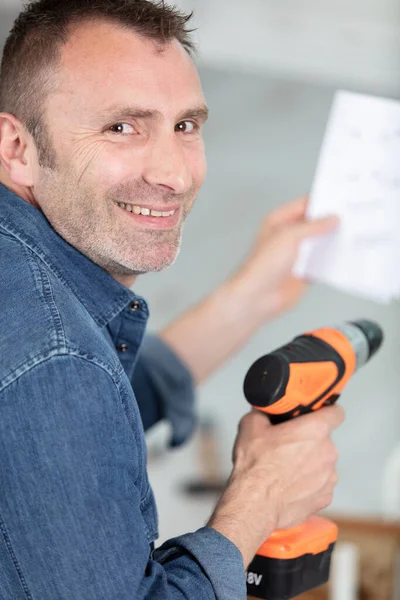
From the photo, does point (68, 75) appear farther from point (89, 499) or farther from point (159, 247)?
point (89, 499)

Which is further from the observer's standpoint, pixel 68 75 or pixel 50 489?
pixel 68 75

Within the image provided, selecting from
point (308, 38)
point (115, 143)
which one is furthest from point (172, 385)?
point (308, 38)

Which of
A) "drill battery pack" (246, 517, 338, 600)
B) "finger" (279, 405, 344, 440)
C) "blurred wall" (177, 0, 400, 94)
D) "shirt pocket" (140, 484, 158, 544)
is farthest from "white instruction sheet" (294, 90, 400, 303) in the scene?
"blurred wall" (177, 0, 400, 94)

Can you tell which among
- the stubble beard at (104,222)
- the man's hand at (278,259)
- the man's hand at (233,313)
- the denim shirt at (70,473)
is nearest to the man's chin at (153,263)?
the stubble beard at (104,222)

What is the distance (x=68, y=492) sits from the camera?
0.65 meters

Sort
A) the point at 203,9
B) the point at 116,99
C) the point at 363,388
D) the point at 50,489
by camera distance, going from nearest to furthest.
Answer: the point at 50,489 → the point at 116,99 → the point at 203,9 → the point at 363,388

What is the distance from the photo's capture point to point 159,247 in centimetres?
88

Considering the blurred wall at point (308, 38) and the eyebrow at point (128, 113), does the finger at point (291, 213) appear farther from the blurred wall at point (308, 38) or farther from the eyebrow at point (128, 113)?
the blurred wall at point (308, 38)

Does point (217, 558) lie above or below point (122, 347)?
below

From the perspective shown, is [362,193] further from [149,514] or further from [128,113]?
[149,514]

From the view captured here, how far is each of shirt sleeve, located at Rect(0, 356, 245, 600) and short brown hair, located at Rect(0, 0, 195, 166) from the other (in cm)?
32

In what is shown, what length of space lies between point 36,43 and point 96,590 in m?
0.56

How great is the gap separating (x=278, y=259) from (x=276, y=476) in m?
0.58

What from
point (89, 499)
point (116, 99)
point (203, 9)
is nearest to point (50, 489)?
point (89, 499)
